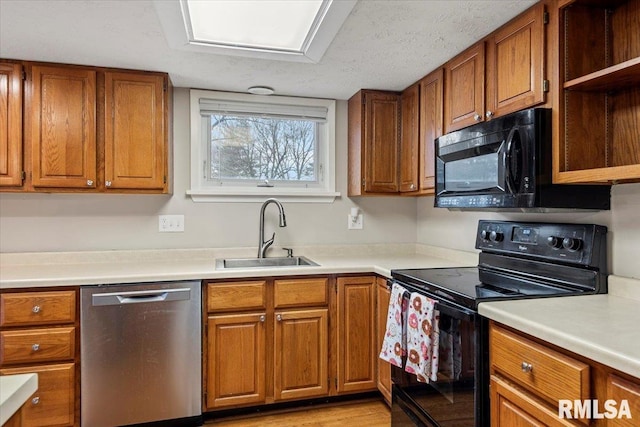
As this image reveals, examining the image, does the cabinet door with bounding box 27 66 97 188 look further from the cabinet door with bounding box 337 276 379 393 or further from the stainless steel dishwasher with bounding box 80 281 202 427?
the cabinet door with bounding box 337 276 379 393

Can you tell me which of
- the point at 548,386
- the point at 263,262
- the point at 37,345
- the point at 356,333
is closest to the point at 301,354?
the point at 356,333

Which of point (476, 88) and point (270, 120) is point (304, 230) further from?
point (476, 88)

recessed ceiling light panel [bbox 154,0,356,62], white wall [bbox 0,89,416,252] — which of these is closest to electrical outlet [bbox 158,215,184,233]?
white wall [bbox 0,89,416,252]

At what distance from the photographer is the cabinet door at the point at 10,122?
2.14m

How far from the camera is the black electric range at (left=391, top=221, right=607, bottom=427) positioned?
1417 millimetres

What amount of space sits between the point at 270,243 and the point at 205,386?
987 millimetres

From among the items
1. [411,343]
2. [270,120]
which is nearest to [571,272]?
[411,343]

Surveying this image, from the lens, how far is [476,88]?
193cm

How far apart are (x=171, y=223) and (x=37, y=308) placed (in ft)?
2.98

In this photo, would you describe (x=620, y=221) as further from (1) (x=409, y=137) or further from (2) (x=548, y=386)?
(1) (x=409, y=137)

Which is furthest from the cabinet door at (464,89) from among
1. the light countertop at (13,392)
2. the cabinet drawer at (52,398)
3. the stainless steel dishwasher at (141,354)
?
the cabinet drawer at (52,398)

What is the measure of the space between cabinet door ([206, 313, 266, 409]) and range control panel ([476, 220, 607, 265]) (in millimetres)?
1319

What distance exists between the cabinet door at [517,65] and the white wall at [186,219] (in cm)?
131

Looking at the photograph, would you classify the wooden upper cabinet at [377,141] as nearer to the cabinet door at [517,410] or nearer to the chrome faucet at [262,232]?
the chrome faucet at [262,232]
